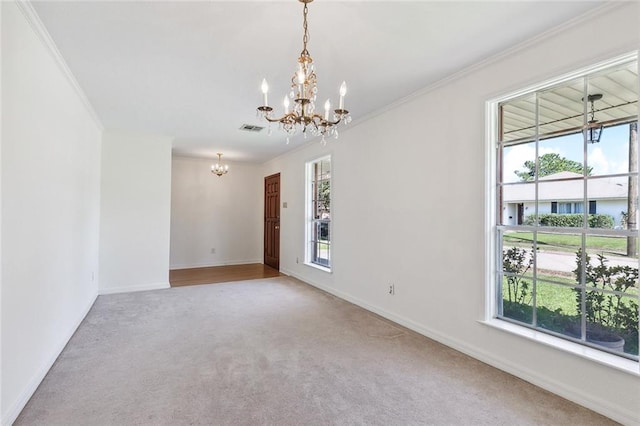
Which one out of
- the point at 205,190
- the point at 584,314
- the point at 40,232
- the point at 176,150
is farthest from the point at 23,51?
the point at 205,190

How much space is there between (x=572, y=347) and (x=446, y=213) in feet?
4.55

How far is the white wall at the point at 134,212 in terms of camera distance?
4891 millimetres

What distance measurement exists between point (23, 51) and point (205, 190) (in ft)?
18.2

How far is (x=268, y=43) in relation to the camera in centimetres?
243

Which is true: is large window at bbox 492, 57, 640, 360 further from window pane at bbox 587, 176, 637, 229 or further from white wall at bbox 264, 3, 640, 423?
white wall at bbox 264, 3, 640, 423

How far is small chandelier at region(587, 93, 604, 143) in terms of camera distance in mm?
2176

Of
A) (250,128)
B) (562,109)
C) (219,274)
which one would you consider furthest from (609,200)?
(219,274)

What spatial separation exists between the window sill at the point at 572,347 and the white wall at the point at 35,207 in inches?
133

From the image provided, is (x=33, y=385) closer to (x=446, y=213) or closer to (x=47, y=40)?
(x=47, y=40)

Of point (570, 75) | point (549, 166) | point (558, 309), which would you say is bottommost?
point (558, 309)

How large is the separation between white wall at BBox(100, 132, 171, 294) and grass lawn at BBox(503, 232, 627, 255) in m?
4.98

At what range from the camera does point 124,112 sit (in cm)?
407

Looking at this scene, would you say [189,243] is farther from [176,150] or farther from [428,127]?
[428,127]

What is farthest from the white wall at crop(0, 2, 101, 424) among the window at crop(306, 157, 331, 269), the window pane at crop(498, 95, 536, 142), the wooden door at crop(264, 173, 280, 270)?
the wooden door at crop(264, 173, 280, 270)
